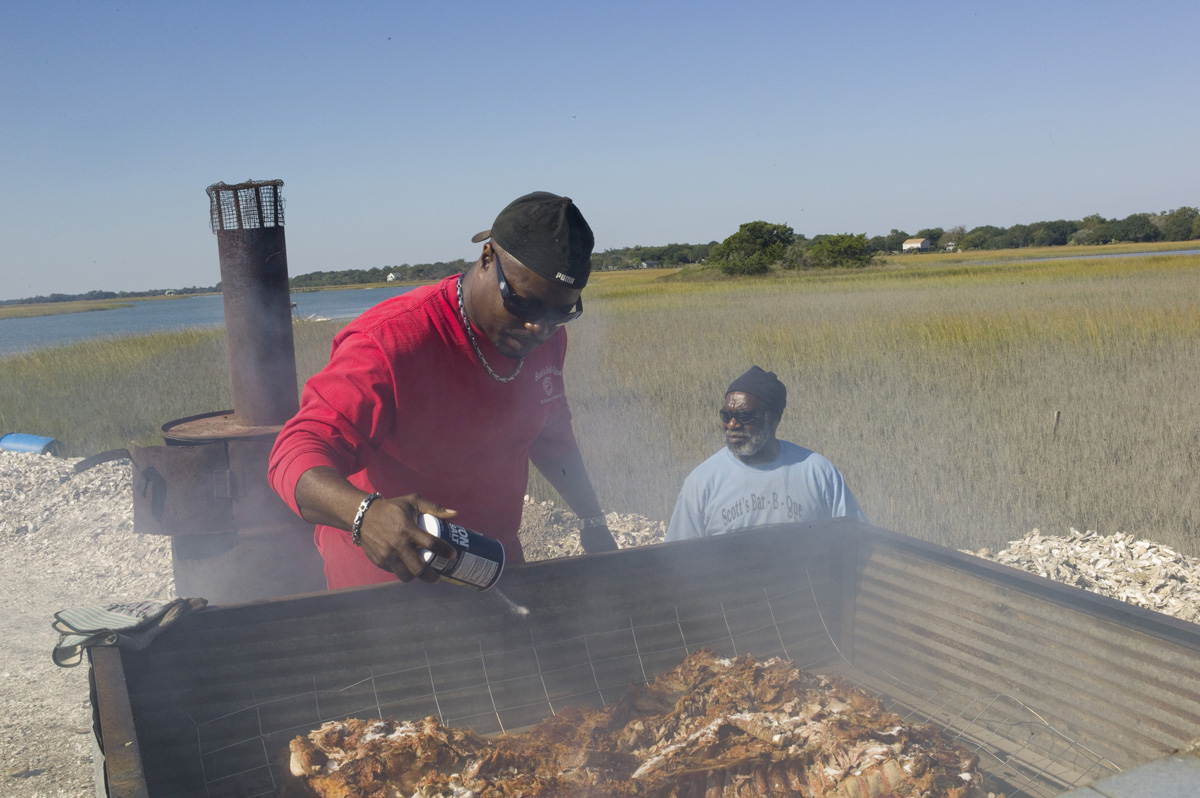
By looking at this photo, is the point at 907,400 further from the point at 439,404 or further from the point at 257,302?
the point at 439,404

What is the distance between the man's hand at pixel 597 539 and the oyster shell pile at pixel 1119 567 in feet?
8.99

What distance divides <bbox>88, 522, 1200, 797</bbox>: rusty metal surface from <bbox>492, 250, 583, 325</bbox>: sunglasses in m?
0.74

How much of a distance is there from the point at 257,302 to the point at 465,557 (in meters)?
2.45

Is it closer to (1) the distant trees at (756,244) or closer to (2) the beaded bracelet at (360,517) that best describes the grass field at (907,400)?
(2) the beaded bracelet at (360,517)

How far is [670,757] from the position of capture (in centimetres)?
200

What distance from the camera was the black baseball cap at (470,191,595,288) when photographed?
1.92 metres

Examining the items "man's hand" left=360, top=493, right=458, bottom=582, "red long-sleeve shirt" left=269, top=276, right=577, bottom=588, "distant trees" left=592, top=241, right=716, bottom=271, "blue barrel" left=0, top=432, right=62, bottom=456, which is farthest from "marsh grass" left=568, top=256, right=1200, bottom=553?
"distant trees" left=592, top=241, right=716, bottom=271

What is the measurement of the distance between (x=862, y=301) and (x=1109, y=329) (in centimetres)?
868

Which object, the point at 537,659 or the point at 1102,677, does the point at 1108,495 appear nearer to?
the point at 1102,677

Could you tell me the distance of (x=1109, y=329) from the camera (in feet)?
44.3

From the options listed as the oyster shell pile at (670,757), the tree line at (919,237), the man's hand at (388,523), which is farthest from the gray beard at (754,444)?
the tree line at (919,237)

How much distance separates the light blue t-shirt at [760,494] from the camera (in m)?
3.42

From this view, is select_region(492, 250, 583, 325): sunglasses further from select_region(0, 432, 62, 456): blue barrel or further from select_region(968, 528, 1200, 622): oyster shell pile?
select_region(0, 432, 62, 456): blue barrel

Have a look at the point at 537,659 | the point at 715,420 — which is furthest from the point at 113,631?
the point at 715,420
